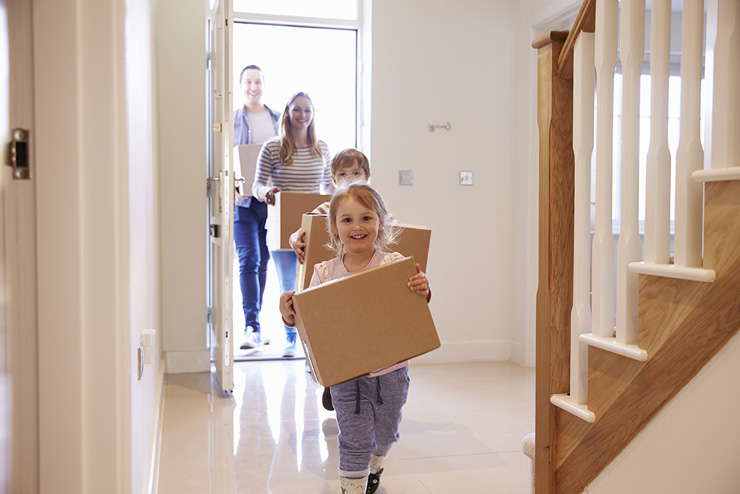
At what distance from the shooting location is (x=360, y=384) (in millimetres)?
1936

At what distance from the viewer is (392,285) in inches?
65.4

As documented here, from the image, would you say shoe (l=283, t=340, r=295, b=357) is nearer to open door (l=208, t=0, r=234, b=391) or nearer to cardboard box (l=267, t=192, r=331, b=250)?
open door (l=208, t=0, r=234, b=391)

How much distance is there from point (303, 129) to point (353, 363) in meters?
2.09

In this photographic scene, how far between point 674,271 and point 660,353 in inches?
7.2

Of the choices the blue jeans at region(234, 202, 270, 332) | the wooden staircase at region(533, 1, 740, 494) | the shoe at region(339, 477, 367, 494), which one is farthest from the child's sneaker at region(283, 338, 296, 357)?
the wooden staircase at region(533, 1, 740, 494)

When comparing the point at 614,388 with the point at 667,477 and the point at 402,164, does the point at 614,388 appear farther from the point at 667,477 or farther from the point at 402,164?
the point at 402,164

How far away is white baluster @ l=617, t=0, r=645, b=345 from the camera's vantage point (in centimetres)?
150

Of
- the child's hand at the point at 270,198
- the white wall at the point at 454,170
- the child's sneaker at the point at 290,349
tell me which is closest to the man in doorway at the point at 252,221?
the child's sneaker at the point at 290,349

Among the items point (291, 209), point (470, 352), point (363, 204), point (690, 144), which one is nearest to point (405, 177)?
point (470, 352)

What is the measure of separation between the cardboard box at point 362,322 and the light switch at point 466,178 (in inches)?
94.4

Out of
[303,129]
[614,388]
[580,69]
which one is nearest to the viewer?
[614,388]

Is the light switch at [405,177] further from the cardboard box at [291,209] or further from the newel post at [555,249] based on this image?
the newel post at [555,249]

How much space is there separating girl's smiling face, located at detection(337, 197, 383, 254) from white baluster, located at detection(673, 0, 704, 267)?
823mm

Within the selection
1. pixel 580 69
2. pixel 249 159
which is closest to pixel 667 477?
pixel 580 69
